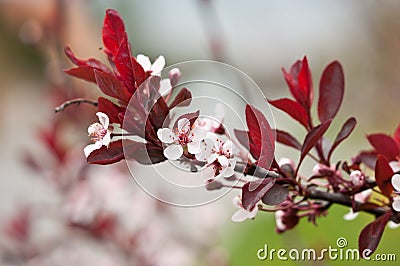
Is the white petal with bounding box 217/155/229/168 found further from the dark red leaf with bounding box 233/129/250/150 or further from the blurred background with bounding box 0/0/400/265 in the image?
the blurred background with bounding box 0/0/400/265

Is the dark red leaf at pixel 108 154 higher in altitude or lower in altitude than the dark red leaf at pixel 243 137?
lower

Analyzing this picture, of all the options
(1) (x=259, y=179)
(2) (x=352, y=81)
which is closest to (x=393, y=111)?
(2) (x=352, y=81)

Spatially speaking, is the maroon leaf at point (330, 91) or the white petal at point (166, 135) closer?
the white petal at point (166, 135)

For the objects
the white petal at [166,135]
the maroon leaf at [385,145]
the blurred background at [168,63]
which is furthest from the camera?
the blurred background at [168,63]

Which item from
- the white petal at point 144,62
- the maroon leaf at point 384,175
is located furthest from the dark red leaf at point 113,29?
the maroon leaf at point 384,175

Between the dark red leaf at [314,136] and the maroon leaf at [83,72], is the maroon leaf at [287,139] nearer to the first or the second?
the dark red leaf at [314,136]

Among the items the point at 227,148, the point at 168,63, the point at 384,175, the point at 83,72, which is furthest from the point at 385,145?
the point at 168,63

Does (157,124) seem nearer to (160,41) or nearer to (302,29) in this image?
(302,29)
